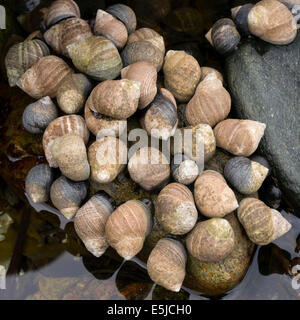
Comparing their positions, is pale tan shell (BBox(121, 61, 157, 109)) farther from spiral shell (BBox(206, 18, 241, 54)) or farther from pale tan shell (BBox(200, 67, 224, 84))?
spiral shell (BBox(206, 18, 241, 54))

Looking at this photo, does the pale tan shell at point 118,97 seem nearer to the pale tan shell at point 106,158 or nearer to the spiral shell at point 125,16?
the pale tan shell at point 106,158

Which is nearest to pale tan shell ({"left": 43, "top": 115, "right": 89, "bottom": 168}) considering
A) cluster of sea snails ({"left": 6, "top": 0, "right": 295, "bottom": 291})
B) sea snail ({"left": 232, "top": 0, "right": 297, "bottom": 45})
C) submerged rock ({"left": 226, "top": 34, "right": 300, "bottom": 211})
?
cluster of sea snails ({"left": 6, "top": 0, "right": 295, "bottom": 291})

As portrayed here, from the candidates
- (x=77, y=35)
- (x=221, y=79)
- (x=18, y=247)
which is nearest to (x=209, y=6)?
(x=221, y=79)

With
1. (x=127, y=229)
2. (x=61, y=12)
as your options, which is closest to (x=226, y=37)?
(x=61, y=12)

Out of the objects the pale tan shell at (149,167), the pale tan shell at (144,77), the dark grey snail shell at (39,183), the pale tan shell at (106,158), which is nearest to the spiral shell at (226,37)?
the pale tan shell at (144,77)

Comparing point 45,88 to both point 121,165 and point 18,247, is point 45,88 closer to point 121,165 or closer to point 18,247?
point 121,165

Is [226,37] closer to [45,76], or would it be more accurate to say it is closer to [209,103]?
[209,103]

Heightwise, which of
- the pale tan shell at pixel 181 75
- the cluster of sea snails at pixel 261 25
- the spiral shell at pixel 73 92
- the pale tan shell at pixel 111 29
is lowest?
the spiral shell at pixel 73 92
